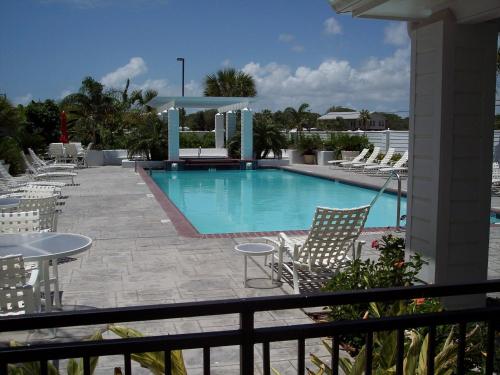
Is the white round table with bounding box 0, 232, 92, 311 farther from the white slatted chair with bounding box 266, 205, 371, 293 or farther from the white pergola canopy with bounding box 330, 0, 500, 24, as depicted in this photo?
the white pergola canopy with bounding box 330, 0, 500, 24

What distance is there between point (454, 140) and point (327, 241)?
1744 mm

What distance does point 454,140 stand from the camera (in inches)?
174

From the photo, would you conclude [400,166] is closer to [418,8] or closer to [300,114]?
[418,8]

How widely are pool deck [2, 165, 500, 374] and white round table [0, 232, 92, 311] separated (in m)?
0.52

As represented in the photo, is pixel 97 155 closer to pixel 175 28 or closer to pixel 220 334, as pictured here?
pixel 175 28

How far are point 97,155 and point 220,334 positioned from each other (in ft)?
76.3

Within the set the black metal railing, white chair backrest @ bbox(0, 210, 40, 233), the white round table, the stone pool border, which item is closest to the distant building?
the stone pool border

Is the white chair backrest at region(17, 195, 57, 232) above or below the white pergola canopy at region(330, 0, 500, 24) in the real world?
below

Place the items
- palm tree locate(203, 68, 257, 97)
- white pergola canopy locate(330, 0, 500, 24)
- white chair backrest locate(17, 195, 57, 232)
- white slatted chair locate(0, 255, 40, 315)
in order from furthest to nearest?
palm tree locate(203, 68, 257, 97) < white chair backrest locate(17, 195, 57, 232) < white pergola canopy locate(330, 0, 500, 24) < white slatted chair locate(0, 255, 40, 315)

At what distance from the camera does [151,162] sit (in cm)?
2344

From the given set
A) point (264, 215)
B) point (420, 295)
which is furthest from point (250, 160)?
point (420, 295)

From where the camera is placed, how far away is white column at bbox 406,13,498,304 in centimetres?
435

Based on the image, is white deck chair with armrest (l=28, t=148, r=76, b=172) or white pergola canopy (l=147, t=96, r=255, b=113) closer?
white deck chair with armrest (l=28, t=148, r=76, b=172)

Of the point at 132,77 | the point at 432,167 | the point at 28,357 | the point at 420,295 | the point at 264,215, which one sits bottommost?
the point at 264,215
